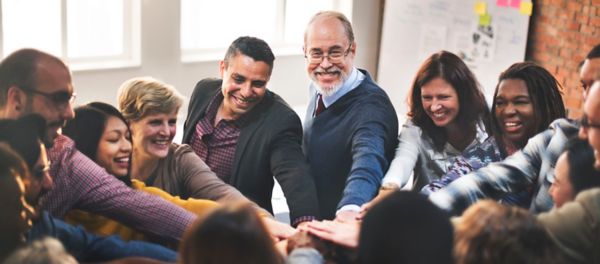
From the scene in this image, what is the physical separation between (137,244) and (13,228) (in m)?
0.59

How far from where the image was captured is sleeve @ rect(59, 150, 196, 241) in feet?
8.72

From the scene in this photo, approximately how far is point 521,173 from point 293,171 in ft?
2.92

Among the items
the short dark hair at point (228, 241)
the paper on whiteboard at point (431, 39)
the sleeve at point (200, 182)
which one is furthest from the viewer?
the paper on whiteboard at point (431, 39)

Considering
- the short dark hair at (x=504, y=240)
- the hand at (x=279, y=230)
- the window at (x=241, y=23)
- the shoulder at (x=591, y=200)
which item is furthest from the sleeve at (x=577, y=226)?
the window at (x=241, y=23)

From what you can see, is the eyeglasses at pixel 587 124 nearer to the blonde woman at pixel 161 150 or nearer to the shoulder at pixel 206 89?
the blonde woman at pixel 161 150

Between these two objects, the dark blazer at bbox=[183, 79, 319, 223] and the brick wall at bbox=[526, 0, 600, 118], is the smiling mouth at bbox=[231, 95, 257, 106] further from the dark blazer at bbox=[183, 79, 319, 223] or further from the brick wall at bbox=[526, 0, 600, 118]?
the brick wall at bbox=[526, 0, 600, 118]

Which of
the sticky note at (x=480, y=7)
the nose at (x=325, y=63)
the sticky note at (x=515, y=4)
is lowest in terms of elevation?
the nose at (x=325, y=63)

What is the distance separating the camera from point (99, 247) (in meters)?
2.48

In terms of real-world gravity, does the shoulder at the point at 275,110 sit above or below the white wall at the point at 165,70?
above

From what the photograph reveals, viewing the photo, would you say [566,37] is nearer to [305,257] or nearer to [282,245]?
[282,245]

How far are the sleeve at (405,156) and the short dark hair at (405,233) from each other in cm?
162

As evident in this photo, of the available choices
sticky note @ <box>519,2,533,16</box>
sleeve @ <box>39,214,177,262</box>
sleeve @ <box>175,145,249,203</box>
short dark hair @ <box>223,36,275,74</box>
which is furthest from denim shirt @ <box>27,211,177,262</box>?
sticky note @ <box>519,2,533,16</box>

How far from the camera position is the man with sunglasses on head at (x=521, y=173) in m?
2.78

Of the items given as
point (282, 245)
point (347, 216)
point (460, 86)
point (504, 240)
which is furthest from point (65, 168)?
point (460, 86)
